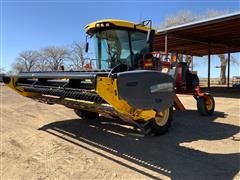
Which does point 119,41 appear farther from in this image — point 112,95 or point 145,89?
point 112,95

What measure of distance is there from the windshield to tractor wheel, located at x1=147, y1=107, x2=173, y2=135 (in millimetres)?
1357

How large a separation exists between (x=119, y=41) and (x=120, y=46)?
0.37 ft

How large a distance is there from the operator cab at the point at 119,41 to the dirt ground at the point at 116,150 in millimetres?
1517

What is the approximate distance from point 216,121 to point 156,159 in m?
3.44

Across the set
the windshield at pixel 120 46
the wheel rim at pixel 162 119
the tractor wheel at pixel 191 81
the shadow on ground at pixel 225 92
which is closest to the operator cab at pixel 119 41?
the windshield at pixel 120 46

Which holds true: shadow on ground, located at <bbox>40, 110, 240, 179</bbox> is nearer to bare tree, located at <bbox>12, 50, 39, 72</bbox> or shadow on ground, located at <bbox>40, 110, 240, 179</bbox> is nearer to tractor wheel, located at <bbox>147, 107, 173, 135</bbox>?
tractor wheel, located at <bbox>147, 107, 173, 135</bbox>

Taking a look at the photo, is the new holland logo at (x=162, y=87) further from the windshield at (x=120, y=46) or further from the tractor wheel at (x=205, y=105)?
the tractor wheel at (x=205, y=105)

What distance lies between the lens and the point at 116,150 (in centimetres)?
510

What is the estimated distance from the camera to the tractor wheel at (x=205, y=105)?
27.2 feet

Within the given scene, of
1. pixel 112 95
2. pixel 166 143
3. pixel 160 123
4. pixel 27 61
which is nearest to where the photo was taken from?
Result: pixel 112 95

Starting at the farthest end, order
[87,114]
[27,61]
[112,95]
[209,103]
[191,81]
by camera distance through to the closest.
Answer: [27,61]
[191,81]
[209,103]
[87,114]
[112,95]

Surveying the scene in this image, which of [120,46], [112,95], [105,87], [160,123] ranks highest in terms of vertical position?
[120,46]

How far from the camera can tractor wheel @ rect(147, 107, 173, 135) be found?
5755mm

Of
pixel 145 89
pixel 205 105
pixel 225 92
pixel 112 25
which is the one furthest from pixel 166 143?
pixel 225 92
